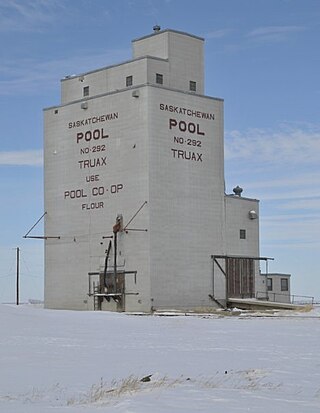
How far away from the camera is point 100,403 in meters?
12.7

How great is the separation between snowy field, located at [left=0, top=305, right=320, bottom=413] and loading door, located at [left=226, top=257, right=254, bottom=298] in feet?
99.9

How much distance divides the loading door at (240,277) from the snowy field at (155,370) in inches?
1199

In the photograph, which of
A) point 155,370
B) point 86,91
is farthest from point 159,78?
point 155,370

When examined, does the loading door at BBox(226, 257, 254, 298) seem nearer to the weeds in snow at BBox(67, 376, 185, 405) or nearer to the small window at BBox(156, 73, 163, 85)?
the small window at BBox(156, 73, 163, 85)

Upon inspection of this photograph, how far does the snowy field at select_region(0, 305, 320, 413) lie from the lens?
1265 centimetres

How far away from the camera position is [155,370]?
17.7 m

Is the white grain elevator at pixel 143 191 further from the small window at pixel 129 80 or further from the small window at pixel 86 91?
the small window at pixel 86 91

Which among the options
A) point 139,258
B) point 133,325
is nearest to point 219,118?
point 139,258

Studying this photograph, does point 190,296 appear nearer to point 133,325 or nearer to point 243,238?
point 243,238

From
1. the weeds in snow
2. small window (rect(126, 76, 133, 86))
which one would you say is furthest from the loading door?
the weeds in snow

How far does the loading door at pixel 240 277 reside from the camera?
6191cm

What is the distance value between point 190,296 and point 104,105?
15.5 m

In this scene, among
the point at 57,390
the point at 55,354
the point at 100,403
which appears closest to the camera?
the point at 100,403

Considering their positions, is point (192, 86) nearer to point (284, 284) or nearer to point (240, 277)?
point (240, 277)
